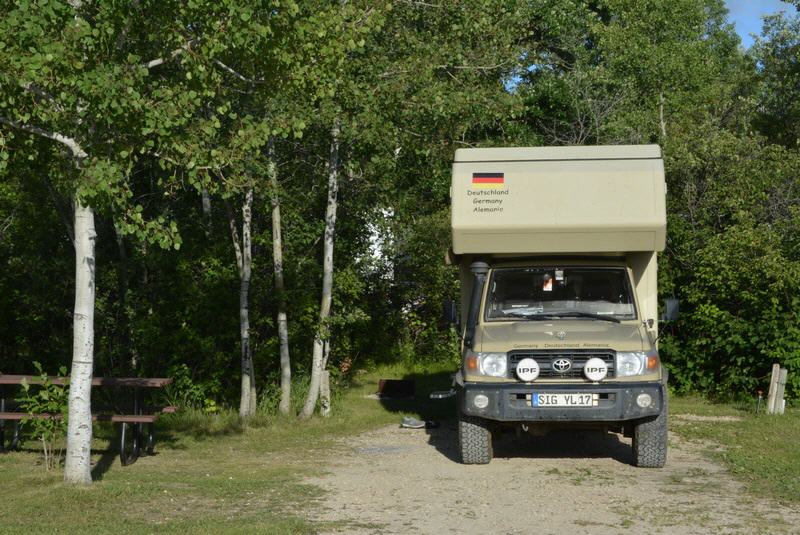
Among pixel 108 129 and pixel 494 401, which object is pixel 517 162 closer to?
pixel 494 401

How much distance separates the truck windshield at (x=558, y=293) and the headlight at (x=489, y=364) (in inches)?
32.5

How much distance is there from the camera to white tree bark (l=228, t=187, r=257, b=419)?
15414 millimetres

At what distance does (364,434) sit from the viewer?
1455cm

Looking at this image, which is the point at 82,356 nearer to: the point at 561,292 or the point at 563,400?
the point at 563,400

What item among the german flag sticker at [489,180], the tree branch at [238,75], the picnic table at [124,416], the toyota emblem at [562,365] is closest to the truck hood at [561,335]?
the toyota emblem at [562,365]

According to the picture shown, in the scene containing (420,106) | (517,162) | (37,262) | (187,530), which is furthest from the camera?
(37,262)

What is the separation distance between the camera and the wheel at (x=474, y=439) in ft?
37.8

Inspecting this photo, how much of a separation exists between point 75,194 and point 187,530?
3000 millimetres

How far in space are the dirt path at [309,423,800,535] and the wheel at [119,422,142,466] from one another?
2168 mm

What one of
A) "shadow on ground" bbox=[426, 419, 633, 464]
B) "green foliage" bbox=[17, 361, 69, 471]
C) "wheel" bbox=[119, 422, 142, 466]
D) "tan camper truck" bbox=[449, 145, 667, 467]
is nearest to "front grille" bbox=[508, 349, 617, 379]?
"tan camper truck" bbox=[449, 145, 667, 467]

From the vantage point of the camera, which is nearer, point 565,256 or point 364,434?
point 565,256

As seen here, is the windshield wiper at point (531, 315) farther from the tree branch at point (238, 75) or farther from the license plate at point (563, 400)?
the tree branch at point (238, 75)

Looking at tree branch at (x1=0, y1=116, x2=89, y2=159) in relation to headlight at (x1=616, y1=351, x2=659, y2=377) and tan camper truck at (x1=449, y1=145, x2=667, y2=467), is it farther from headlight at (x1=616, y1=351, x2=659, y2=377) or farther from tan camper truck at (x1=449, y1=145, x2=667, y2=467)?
headlight at (x1=616, y1=351, x2=659, y2=377)

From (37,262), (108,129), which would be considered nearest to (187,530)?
(108,129)
